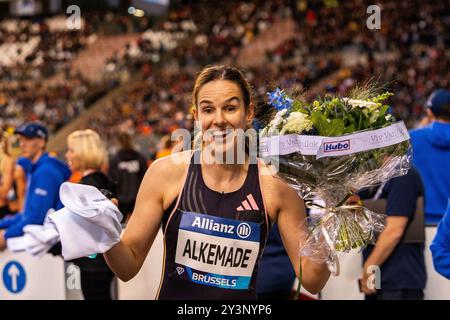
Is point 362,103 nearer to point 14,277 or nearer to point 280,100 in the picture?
point 280,100

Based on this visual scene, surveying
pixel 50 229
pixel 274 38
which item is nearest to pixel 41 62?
pixel 274 38

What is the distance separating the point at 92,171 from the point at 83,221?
243 centimetres

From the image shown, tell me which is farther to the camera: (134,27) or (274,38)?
(134,27)

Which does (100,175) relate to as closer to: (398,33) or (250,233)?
(250,233)

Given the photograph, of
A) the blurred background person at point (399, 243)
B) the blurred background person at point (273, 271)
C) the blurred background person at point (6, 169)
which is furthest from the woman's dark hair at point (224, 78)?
the blurred background person at point (6, 169)

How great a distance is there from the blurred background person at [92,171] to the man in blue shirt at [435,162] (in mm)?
1946

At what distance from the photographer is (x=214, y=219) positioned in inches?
98.6

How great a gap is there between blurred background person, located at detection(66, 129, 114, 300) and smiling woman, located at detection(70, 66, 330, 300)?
1.90 meters

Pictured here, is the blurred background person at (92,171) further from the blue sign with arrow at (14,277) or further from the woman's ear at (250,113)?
the woman's ear at (250,113)

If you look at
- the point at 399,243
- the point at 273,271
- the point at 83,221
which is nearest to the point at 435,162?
the point at 399,243

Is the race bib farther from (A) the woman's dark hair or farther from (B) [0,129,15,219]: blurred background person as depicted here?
(B) [0,129,15,219]: blurred background person

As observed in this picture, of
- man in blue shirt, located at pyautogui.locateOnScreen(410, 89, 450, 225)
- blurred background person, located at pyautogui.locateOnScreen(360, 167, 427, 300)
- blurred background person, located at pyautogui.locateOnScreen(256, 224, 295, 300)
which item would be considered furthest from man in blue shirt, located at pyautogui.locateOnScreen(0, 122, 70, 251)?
man in blue shirt, located at pyautogui.locateOnScreen(410, 89, 450, 225)

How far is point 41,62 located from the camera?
90.6 ft
